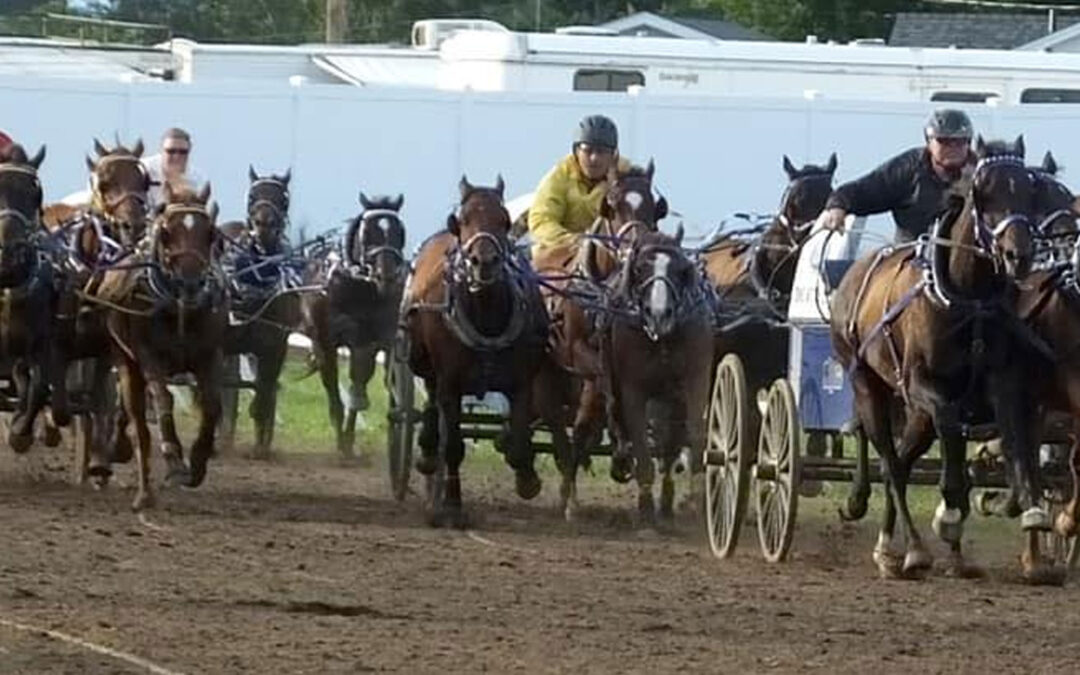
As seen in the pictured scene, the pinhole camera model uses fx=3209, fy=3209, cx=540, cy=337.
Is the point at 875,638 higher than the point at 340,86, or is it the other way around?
the point at 340,86

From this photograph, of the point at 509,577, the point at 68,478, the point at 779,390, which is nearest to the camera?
the point at 509,577

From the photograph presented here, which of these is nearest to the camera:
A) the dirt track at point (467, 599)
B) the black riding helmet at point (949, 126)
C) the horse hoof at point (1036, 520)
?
the dirt track at point (467, 599)

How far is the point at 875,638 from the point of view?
11.9m

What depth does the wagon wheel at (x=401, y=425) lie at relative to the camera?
18672mm

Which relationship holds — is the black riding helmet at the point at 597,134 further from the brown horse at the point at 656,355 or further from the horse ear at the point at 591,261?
the brown horse at the point at 656,355

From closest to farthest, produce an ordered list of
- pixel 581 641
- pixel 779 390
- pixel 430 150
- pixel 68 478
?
pixel 581 641 → pixel 779 390 → pixel 68 478 → pixel 430 150

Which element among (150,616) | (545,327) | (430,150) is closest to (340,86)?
(430,150)

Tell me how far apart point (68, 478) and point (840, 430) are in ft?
19.1

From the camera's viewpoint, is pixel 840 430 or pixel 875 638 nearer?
pixel 875 638

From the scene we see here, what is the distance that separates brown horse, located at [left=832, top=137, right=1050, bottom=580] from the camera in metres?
13.6

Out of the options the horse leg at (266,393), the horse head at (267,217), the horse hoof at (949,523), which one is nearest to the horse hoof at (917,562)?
the horse hoof at (949,523)

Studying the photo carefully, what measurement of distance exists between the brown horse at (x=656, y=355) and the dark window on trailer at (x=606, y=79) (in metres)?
15.7

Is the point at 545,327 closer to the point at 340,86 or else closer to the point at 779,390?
the point at 779,390

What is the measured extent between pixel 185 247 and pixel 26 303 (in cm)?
113
